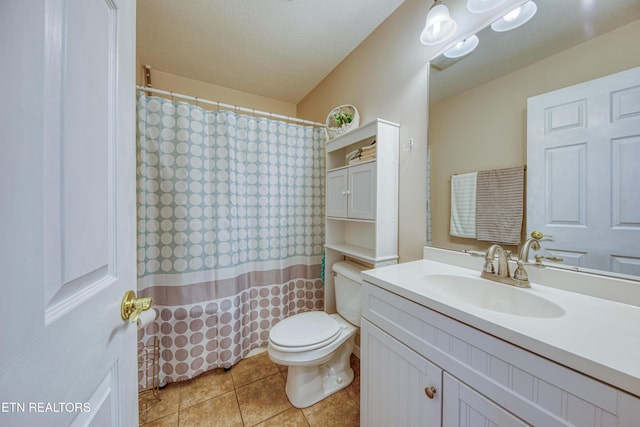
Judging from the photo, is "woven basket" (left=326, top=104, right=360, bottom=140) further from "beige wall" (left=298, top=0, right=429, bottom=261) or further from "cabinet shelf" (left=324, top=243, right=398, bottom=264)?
"cabinet shelf" (left=324, top=243, right=398, bottom=264)

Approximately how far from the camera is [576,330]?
0.57 m

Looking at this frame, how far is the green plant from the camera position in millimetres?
1708

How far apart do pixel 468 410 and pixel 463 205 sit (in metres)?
0.84

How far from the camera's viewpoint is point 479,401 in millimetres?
620

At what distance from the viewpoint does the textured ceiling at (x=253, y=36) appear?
4.58 ft

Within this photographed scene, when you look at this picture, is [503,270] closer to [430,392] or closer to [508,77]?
[430,392]

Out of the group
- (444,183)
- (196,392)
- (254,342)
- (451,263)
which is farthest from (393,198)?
(196,392)

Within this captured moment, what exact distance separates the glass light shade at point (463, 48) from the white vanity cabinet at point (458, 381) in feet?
4.03

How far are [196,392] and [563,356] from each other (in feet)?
5.87

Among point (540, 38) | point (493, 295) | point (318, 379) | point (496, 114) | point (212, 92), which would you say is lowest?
point (318, 379)

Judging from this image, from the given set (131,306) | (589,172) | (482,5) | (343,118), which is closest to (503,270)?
(589,172)

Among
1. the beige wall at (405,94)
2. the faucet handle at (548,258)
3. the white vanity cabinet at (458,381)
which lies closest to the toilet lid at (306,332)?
the white vanity cabinet at (458,381)

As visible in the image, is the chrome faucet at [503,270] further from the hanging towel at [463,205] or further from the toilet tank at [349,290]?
the toilet tank at [349,290]

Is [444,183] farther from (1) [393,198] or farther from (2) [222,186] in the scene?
(2) [222,186]
